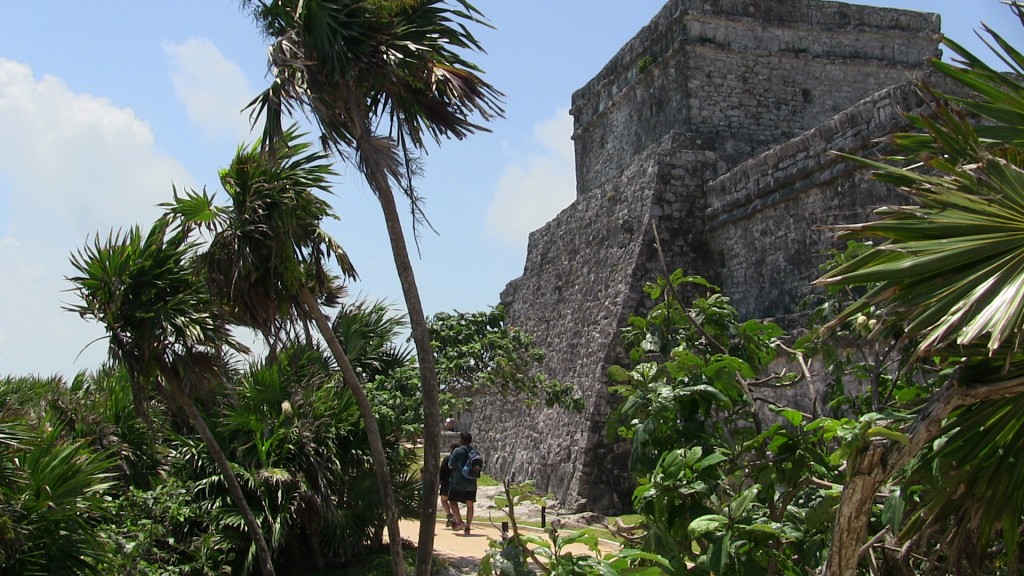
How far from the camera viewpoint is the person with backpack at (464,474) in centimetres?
984

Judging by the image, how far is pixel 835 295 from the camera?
5457 millimetres

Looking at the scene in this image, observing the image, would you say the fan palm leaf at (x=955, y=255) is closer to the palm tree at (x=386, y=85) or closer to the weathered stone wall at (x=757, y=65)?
the palm tree at (x=386, y=85)

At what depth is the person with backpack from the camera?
32.3 feet

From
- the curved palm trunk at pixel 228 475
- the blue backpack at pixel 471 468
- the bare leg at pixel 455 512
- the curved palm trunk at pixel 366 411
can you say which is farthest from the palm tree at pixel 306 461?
the curved palm trunk at pixel 366 411

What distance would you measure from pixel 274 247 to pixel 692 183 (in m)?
5.99

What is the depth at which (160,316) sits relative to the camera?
768cm

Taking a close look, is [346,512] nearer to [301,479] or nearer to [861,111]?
[301,479]

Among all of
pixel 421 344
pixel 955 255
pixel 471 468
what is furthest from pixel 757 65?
pixel 955 255

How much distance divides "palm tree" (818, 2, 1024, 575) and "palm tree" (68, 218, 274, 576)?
6.00 metres

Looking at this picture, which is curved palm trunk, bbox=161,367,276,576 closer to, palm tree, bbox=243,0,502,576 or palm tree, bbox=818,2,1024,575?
palm tree, bbox=243,0,502,576

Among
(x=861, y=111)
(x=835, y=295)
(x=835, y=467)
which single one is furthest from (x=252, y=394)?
(x=835, y=467)

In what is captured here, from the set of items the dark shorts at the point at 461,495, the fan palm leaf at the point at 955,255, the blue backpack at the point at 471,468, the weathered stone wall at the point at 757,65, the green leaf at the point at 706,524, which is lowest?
the green leaf at the point at 706,524

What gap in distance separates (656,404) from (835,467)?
0.63 m

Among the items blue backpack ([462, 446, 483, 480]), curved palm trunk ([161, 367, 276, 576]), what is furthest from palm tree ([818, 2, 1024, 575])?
blue backpack ([462, 446, 483, 480])
